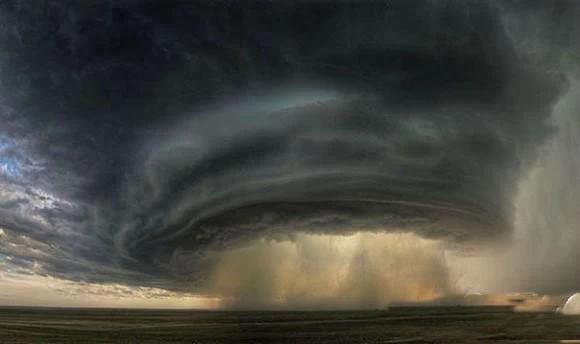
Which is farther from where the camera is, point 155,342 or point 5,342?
point 155,342

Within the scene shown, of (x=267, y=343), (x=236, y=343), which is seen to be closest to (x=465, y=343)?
(x=267, y=343)

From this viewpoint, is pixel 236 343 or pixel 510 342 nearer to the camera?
pixel 510 342

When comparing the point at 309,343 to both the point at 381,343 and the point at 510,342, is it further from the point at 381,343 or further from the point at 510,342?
the point at 510,342

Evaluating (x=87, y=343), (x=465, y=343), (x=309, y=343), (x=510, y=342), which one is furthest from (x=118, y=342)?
(x=510, y=342)

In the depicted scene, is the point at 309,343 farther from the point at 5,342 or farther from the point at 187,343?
the point at 5,342

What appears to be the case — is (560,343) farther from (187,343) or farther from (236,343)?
(187,343)

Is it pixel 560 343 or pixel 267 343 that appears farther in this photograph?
pixel 267 343

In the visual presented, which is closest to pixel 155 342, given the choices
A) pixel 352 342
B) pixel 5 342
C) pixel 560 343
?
pixel 5 342
